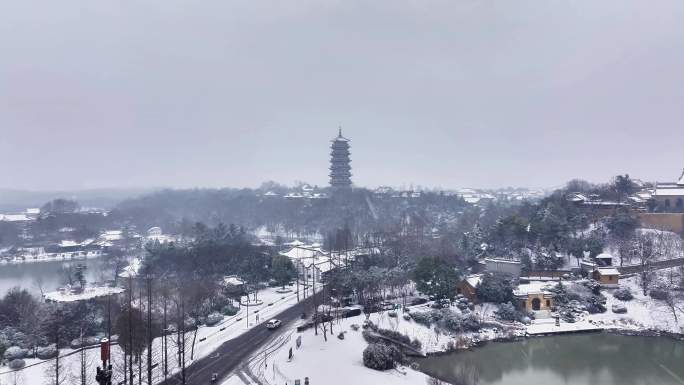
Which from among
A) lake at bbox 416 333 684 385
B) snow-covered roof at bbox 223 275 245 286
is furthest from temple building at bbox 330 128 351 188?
lake at bbox 416 333 684 385

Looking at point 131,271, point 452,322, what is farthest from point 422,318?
point 131,271

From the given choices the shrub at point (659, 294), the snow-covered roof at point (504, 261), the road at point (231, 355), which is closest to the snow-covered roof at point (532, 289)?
the snow-covered roof at point (504, 261)

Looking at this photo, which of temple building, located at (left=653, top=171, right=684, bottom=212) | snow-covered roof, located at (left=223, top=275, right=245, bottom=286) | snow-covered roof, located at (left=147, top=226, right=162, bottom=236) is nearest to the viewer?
snow-covered roof, located at (left=223, top=275, right=245, bottom=286)

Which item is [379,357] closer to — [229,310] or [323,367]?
[323,367]

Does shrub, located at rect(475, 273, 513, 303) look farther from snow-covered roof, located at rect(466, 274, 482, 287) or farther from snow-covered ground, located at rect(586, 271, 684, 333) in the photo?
snow-covered ground, located at rect(586, 271, 684, 333)

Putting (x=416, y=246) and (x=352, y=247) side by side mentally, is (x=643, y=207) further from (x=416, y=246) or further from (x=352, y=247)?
(x=352, y=247)

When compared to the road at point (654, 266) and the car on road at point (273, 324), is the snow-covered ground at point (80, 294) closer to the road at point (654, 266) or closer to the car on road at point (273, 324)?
the car on road at point (273, 324)
